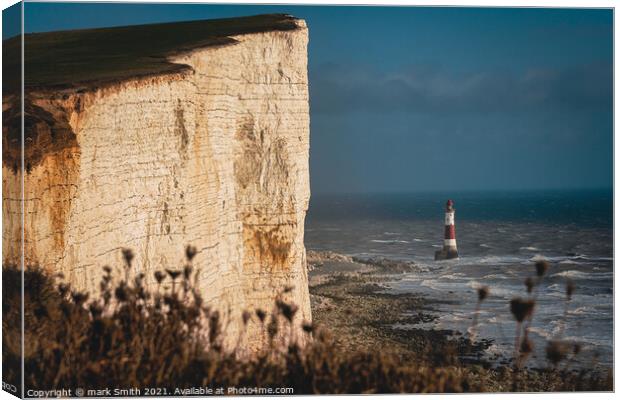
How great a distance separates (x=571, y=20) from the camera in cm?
1100

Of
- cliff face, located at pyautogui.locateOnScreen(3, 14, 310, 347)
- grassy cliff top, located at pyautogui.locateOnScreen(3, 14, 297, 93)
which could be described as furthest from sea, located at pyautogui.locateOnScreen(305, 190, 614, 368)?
grassy cliff top, located at pyautogui.locateOnScreen(3, 14, 297, 93)

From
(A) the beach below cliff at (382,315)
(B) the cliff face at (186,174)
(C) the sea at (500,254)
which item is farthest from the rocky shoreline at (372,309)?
(B) the cliff face at (186,174)

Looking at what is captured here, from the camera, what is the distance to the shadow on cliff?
6582 mm

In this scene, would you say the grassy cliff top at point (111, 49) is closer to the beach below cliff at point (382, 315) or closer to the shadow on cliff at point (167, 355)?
the shadow on cliff at point (167, 355)

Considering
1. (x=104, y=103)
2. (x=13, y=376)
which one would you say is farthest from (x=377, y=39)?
(x=13, y=376)

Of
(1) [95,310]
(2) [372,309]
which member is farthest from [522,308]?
(2) [372,309]

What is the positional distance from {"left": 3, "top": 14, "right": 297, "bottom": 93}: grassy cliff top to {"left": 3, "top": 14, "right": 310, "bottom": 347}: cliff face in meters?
0.18

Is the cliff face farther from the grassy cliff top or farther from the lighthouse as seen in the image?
the lighthouse

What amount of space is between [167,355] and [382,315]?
16.8 meters

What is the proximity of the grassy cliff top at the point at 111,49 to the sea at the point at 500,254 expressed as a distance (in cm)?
515

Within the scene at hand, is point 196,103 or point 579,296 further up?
point 196,103

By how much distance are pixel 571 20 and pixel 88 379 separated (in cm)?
630

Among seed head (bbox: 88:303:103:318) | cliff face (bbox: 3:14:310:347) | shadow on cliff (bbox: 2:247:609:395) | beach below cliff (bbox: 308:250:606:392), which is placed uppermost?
cliff face (bbox: 3:14:310:347)

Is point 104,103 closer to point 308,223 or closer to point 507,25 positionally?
point 507,25
